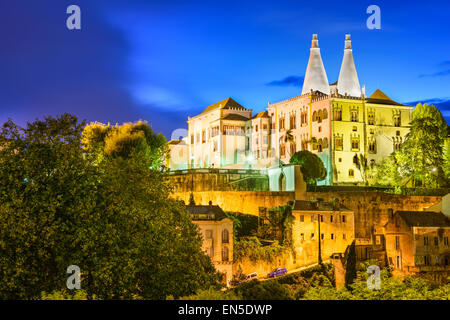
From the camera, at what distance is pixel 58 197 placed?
20688mm

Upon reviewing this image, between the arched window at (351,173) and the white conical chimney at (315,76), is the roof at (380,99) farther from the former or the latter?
the arched window at (351,173)

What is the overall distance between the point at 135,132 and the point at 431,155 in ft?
113

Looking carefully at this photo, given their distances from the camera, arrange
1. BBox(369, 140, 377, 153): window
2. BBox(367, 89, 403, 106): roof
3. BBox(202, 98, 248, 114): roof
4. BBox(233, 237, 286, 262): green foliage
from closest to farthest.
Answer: BBox(233, 237, 286, 262): green foliage
BBox(369, 140, 377, 153): window
BBox(367, 89, 403, 106): roof
BBox(202, 98, 248, 114): roof

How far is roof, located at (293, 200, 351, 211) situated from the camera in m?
48.7

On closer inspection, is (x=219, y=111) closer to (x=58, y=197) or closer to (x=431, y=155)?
(x=431, y=155)

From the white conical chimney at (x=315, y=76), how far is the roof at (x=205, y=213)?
108 feet

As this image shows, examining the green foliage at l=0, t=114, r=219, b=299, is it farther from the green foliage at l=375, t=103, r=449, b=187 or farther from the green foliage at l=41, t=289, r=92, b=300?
the green foliage at l=375, t=103, r=449, b=187

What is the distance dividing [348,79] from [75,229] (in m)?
56.8

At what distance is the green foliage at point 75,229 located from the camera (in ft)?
66.9

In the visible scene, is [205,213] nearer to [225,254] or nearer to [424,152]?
[225,254]

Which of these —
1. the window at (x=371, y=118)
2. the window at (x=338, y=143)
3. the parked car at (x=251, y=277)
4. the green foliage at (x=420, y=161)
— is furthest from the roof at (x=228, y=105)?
the parked car at (x=251, y=277)

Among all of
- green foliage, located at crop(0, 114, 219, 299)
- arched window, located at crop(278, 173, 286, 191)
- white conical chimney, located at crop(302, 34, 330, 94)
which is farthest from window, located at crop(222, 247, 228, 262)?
white conical chimney, located at crop(302, 34, 330, 94)

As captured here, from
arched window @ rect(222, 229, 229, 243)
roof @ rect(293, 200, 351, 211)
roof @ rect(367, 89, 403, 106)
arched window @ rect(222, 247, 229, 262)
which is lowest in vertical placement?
arched window @ rect(222, 247, 229, 262)

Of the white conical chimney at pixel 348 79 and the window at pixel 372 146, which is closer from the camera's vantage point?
the window at pixel 372 146
